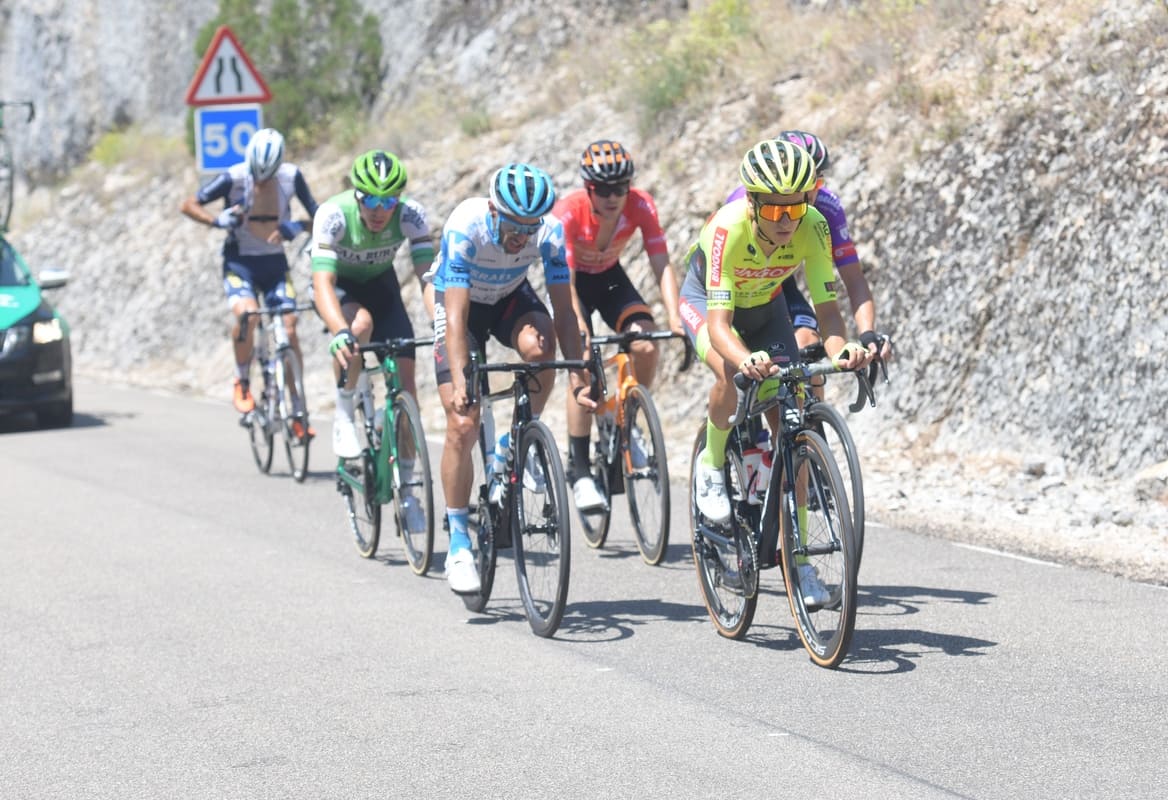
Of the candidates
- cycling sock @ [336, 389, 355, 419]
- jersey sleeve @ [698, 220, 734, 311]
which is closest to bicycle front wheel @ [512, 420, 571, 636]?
jersey sleeve @ [698, 220, 734, 311]

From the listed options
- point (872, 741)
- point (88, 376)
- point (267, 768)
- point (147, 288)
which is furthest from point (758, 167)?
point (147, 288)

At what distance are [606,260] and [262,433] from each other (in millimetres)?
4446

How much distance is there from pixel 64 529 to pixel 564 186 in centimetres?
964

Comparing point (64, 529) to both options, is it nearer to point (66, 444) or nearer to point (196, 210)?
point (196, 210)

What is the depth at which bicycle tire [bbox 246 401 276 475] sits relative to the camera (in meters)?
13.1

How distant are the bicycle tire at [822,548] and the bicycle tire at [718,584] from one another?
0.30m

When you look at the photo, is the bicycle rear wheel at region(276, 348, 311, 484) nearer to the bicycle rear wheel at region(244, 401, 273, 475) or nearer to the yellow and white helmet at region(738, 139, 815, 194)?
the bicycle rear wheel at region(244, 401, 273, 475)

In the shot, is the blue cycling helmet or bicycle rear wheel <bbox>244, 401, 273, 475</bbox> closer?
the blue cycling helmet

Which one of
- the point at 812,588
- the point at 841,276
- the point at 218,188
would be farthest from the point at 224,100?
the point at 812,588

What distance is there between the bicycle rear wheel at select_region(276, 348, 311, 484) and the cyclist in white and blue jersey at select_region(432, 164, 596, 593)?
177 inches

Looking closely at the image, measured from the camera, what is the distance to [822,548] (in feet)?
21.9

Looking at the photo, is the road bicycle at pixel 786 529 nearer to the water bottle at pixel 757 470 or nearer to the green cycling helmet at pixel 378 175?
the water bottle at pixel 757 470

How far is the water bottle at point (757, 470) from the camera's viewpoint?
7.32m

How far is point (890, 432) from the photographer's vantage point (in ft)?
41.8
